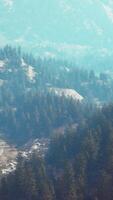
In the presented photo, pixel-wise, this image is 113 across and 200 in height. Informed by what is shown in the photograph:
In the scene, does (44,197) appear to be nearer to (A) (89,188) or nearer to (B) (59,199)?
(B) (59,199)

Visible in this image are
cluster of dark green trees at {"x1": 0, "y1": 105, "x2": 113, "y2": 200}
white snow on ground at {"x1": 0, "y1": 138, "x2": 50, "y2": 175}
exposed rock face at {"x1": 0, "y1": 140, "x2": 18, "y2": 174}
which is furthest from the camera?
white snow on ground at {"x1": 0, "y1": 138, "x2": 50, "y2": 175}

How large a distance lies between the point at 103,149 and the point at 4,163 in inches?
1997

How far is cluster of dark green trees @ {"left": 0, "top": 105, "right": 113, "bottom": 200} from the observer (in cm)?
11350

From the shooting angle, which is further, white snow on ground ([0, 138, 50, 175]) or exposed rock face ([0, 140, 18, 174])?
white snow on ground ([0, 138, 50, 175])

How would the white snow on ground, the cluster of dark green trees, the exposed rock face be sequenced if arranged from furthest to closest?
the white snow on ground
the exposed rock face
the cluster of dark green trees

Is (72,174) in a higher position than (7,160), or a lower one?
higher

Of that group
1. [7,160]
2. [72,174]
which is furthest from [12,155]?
[72,174]

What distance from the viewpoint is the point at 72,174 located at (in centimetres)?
11912

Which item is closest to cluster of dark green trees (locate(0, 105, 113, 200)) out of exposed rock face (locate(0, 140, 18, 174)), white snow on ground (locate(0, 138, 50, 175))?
white snow on ground (locate(0, 138, 50, 175))

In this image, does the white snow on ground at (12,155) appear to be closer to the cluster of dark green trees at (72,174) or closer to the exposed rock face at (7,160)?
the exposed rock face at (7,160)

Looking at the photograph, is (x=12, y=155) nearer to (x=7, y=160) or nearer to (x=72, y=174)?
(x=7, y=160)

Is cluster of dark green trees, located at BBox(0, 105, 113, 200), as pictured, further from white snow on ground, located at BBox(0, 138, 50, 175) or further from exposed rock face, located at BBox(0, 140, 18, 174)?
exposed rock face, located at BBox(0, 140, 18, 174)

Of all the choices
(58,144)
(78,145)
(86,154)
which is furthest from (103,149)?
(58,144)

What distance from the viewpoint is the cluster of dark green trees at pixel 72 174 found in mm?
113500
